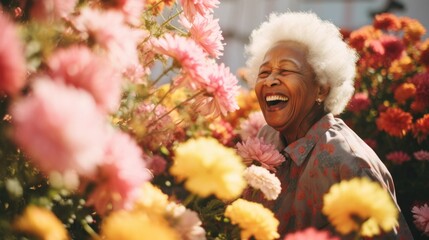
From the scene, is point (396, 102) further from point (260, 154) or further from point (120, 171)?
point (120, 171)

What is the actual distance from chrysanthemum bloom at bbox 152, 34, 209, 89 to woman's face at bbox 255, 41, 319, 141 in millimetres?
754

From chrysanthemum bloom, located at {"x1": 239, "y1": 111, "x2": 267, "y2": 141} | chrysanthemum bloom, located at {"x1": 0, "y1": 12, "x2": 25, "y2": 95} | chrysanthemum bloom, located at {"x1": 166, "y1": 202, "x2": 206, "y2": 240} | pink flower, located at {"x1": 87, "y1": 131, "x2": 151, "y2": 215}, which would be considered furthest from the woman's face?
chrysanthemum bloom, located at {"x1": 0, "y1": 12, "x2": 25, "y2": 95}

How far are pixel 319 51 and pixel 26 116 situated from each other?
1.22 metres

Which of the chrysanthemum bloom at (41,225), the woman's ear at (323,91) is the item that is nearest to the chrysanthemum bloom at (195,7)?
the chrysanthemum bloom at (41,225)

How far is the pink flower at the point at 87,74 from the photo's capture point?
474 mm

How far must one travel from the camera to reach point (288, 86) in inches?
56.7

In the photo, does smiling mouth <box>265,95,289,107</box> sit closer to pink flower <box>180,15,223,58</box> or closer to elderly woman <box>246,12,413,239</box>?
elderly woman <box>246,12,413,239</box>

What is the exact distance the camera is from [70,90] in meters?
0.43

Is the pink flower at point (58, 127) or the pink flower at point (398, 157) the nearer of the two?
the pink flower at point (58, 127)

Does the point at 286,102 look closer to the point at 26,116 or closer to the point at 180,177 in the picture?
the point at 180,177

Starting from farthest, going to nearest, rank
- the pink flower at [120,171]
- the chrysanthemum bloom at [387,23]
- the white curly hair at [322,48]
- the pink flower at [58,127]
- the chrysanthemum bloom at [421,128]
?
the chrysanthemum bloom at [387,23] < the chrysanthemum bloom at [421,128] < the white curly hair at [322,48] < the pink flower at [120,171] < the pink flower at [58,127]

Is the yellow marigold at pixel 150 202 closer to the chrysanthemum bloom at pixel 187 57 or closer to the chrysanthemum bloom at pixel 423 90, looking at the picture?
the chrysanthemum bloom at pixel 187 57

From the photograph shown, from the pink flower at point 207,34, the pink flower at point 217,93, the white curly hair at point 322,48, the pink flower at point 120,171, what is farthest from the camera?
the white curly hair at point 322,48

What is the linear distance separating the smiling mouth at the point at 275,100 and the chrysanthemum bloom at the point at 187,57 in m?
0.77
